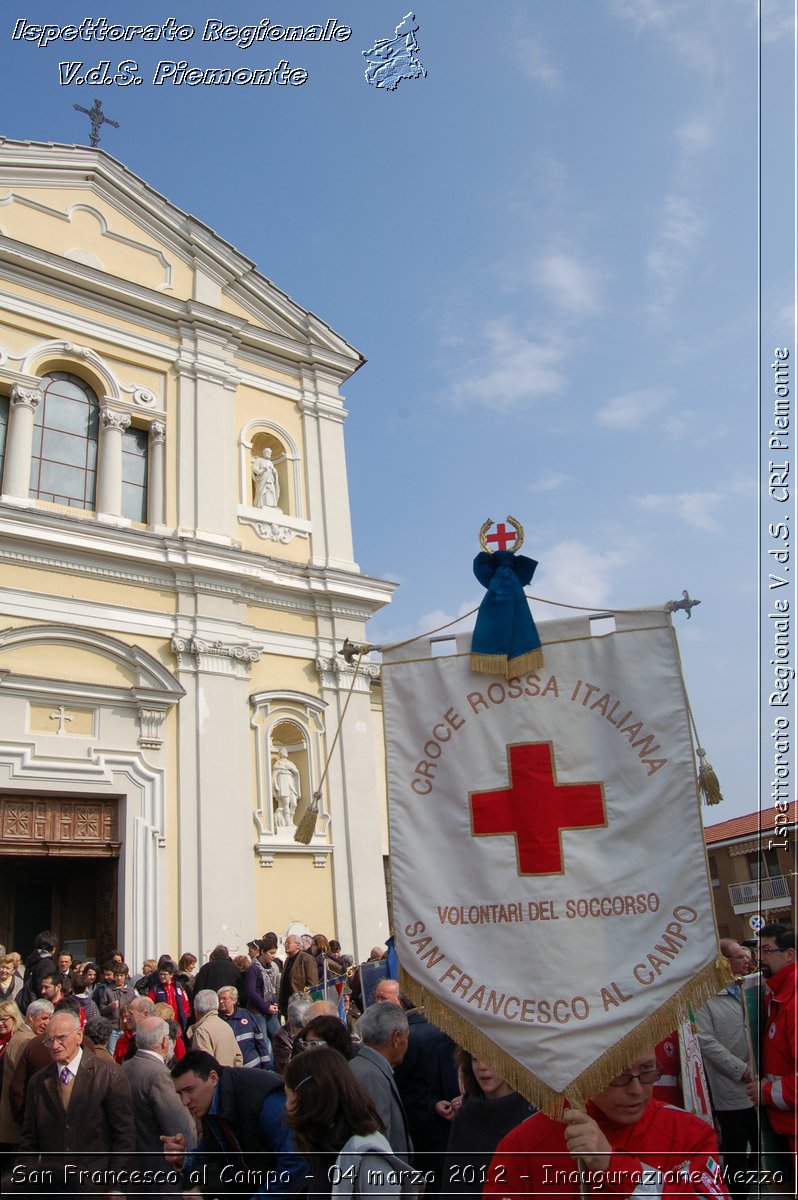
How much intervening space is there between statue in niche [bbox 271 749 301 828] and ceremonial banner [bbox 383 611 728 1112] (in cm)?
1202

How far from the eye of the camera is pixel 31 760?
13.0 metres

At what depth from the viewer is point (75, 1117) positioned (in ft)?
17.2

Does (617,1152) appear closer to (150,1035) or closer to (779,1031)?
(779,1031)

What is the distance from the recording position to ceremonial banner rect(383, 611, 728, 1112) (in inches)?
129

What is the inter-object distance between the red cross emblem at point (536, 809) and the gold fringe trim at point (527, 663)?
0.28m

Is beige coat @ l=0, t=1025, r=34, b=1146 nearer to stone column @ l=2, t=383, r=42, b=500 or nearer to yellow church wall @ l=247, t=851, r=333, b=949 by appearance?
yellow church wall @ l=247, t=851, r=333, b=949

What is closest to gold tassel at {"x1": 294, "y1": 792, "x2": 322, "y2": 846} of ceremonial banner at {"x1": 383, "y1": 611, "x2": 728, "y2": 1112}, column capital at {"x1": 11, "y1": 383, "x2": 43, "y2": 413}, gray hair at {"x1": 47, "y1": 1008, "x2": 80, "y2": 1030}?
ceremonial banner at {"x1": 383, "y1": 611, "x2": 728, "y2": 1112}

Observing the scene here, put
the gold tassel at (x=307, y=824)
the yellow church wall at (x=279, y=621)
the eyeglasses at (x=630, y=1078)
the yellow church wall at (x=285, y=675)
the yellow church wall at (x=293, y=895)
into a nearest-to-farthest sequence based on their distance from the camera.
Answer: the eyeglasses at (x=630, y=1078)
the gold tassel at (x=307, y=824)
the yellow church wall at (x=293, y=895)
the yellow church wall at (x=285, y=675)
the yellow church wall at (x=279, y=621)

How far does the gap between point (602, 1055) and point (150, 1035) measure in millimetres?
3414

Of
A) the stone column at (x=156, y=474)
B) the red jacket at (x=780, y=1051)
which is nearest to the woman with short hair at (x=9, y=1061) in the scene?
the red jacket at (x=780, y=1051)

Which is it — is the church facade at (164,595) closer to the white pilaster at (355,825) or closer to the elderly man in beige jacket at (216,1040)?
the white pilaster at (355,825)

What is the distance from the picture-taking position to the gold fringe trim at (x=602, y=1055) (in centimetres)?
315

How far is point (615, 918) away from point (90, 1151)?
3.54m

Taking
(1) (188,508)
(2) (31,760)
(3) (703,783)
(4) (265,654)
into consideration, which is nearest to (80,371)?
(1) (188,508)
